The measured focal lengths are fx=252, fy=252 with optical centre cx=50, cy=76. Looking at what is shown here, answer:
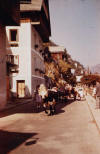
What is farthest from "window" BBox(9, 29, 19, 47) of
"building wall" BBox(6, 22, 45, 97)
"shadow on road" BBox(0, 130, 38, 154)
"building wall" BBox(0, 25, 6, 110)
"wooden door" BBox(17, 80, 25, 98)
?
"shadow on road" BBox(0, 130, 38, 154)

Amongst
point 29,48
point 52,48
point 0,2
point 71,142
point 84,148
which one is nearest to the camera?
point 84,148

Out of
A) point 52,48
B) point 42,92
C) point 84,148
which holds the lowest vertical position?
point 84,148

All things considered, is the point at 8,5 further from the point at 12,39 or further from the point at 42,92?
the point at 12,39

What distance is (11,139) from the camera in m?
7.46

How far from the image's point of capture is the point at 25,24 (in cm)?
3170

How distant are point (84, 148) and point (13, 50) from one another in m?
26.2

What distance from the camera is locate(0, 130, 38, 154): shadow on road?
20.7ft

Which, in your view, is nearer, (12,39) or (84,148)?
(84,148)

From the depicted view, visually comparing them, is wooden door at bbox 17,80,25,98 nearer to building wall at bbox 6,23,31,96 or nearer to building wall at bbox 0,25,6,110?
building wall at bbox 6,23,31,96

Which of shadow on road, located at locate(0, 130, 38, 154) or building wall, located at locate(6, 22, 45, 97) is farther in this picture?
building wall, located at locate(6, 22, 45, 97)

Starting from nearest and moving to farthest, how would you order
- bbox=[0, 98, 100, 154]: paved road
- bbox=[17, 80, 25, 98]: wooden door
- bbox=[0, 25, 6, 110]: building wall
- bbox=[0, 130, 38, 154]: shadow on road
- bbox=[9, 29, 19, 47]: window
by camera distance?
bbox=[0, 98, 100, 154]: paved road
bbox=[0, 130, 38, 154]: shadow on road
bbox=[0, 25, 6, 110]: building wall
bbox=[17, 80, 25, 98]: wooden door
bbox=[9, 29, 19, 47]: window

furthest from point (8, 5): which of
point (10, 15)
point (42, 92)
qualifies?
point (42, 92)

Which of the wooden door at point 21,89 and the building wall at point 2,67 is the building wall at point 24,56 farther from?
the building wall at point 2,67

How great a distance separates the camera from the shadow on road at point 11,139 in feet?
20.7
